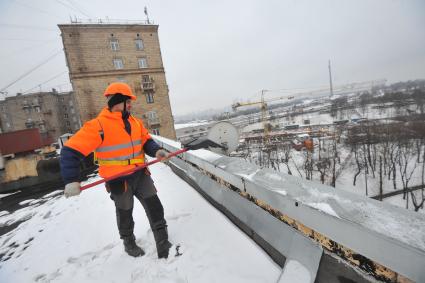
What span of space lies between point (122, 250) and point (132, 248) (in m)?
0.16

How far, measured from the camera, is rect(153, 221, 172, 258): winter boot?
2.10 metres

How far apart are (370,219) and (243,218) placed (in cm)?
122

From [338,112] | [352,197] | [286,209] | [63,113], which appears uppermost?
[63,113]

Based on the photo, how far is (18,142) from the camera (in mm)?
11852

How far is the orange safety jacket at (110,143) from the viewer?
1972 millimetres

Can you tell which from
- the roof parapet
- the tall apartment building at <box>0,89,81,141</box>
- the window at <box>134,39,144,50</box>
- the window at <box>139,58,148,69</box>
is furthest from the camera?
the tall apartment building at <box>0,89,81,141</box>

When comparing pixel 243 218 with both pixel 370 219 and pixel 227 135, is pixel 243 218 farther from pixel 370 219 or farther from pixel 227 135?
pixel 227 135

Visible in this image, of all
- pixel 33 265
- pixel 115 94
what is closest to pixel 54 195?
pixel 33 265

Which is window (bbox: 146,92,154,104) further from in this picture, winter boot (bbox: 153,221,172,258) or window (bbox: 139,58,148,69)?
winter boot (bbox: 153,221,172,258)

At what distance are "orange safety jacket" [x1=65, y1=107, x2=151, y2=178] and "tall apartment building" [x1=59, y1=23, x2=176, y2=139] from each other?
23.1 meters

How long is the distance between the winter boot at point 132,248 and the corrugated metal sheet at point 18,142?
13885 mm

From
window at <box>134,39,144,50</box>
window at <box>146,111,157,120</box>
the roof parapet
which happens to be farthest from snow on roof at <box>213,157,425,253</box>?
window at <box>134,39,144,50</box>

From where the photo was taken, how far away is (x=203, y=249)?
6.60ft

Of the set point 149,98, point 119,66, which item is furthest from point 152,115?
point 119,66
